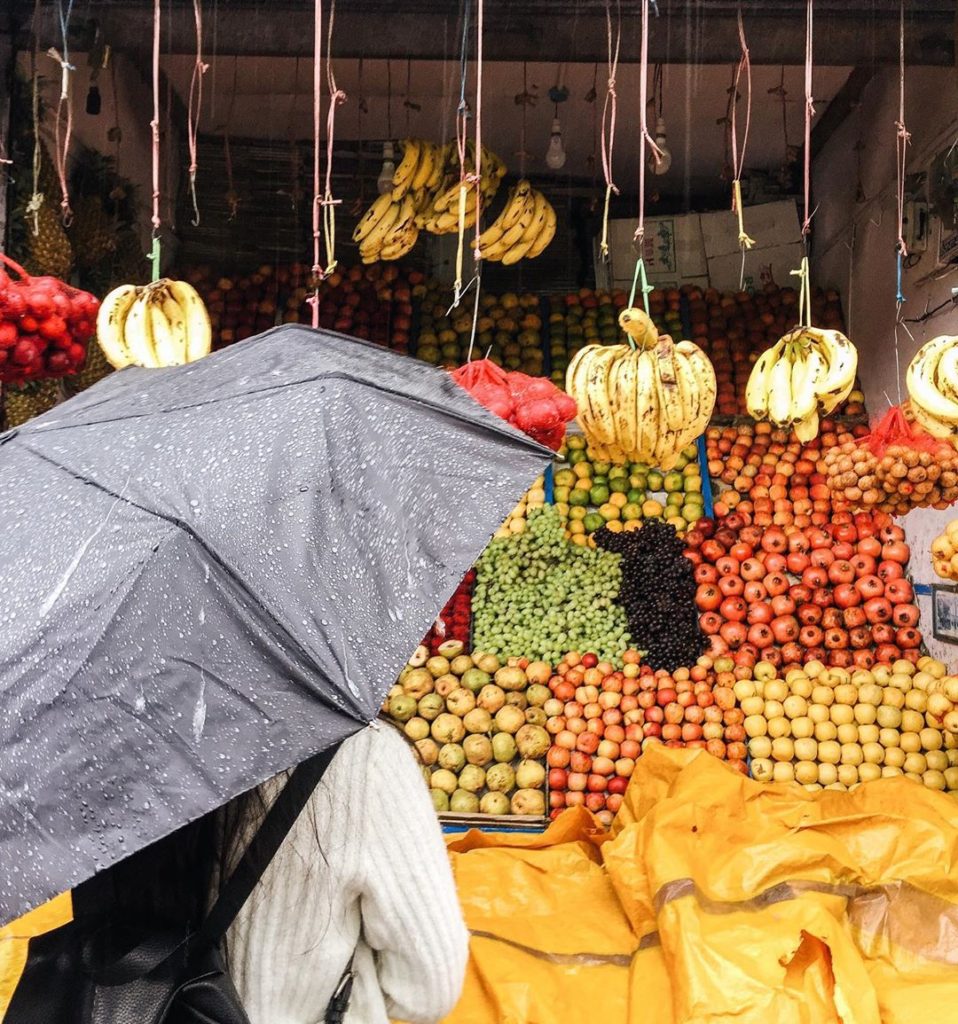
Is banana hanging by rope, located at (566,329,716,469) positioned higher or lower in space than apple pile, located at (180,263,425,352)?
lower

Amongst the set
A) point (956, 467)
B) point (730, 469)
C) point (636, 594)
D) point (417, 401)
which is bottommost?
point (636, 594)

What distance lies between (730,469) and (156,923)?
5.10 metres

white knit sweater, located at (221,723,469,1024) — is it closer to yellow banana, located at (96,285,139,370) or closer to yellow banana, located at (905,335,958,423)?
yellow banana, located at (96,285,139,370)

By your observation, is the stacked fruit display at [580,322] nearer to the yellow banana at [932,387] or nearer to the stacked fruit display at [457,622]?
the stacked fruit display at [457,622]

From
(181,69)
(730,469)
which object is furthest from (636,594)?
(181,69)

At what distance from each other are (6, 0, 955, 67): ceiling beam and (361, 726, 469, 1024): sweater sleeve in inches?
158

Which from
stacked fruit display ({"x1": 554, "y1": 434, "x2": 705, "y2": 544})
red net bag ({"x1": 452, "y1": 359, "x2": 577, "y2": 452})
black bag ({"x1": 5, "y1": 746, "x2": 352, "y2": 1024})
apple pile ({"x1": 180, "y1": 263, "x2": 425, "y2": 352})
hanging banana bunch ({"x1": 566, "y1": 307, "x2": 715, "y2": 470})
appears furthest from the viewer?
apple pile ({"x1": 180, "y1": 263, "x2": 425, "y2": 352})

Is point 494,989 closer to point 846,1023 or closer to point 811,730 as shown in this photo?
point 846,1023

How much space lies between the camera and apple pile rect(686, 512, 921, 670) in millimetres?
4938

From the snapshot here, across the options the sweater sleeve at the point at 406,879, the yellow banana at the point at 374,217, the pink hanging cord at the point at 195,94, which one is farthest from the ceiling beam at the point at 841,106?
the sweater sleeve at the point at 406,879

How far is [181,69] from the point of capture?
20.0 feet

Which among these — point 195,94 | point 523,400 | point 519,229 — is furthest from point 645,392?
point 195,94

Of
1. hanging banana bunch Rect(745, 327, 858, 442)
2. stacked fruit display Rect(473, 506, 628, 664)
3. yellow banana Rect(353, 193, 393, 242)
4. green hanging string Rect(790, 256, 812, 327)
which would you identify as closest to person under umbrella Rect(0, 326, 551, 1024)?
green hanging string Rect(790, 256, 812, 327)

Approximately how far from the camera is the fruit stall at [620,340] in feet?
9.95
